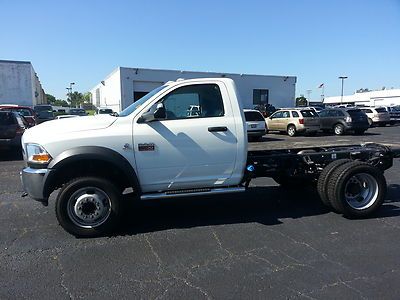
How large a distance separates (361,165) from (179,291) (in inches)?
143

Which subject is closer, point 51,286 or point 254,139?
point 51,286

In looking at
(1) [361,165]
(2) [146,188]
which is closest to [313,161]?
(1) [361,165]

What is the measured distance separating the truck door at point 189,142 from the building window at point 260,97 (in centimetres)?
3898

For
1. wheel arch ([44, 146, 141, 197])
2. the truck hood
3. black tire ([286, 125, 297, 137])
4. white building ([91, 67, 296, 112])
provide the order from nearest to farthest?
wheel arch ([44, 146, 141, 197]) → the truck hood → black tire ([286, 125, 297, 137]) → white building ([91, 67, 296, 112])

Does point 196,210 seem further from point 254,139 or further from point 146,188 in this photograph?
point 254,139

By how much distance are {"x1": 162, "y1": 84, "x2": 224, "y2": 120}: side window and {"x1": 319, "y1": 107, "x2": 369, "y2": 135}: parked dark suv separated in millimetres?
18527

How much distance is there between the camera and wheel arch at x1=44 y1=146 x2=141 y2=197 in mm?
4727

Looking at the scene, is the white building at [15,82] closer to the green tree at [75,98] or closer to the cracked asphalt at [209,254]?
the cracked asphalt at [209,254]

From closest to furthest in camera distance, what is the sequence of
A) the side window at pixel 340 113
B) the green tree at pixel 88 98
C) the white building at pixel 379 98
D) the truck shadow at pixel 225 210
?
the truck shadow at pixel 225 210, the side window at pixel 340 113, the white building at pixel 379 98, the green tree at pixel 88 98

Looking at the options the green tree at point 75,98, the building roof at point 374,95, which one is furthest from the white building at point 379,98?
the green tree at point 75,98

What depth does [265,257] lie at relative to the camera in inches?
167

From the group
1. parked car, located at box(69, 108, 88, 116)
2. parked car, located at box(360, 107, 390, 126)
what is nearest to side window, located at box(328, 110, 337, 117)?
parked car, located at box(360, 107, 390, 126)

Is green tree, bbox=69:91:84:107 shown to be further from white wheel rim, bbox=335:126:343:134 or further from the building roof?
white wheel rim, bbox=335:126:343:134

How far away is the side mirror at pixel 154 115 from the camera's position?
496 cm
